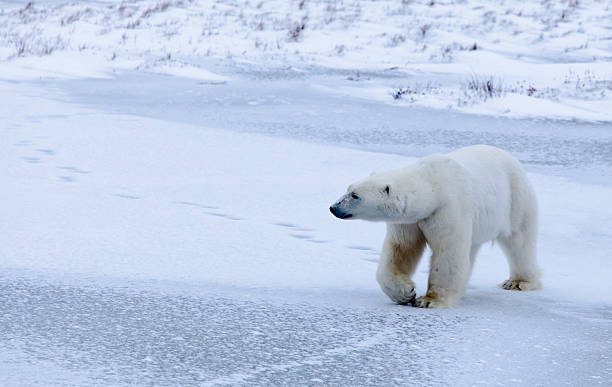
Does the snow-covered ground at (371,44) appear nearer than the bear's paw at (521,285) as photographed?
No

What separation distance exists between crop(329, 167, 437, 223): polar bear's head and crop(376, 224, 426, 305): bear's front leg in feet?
0.51

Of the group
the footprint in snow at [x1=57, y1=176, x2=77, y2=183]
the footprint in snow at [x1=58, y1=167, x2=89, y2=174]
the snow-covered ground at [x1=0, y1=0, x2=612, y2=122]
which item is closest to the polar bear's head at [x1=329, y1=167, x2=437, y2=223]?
the footprint in snow at [x1=57, y1=176, x2=77, y2=183]

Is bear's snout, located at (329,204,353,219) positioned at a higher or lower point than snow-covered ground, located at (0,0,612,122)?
lower

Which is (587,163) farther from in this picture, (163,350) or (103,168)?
(163,350)

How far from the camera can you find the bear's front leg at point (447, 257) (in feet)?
12.1

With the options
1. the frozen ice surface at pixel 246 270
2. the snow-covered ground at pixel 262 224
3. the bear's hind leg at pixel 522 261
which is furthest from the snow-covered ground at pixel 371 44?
the bear's hind leg at pixel 522 261

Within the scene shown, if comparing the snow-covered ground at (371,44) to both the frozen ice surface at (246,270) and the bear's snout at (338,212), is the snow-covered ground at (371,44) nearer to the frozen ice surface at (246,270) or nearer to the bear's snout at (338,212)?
the frozen ice surface at (246,270)

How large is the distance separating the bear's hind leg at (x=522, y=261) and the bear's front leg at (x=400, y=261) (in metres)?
0.60

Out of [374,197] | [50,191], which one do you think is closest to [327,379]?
[374,197]

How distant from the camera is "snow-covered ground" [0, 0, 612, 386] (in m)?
2.77

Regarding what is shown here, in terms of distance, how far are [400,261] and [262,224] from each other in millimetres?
1434

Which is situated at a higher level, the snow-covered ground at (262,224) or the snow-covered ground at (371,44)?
the snow-covered ground at (371,44)

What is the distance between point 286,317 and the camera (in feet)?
10.6

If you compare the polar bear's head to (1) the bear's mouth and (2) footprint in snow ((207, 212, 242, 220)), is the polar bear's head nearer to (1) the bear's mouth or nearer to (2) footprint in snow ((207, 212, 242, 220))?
(1) the bear's mouth
